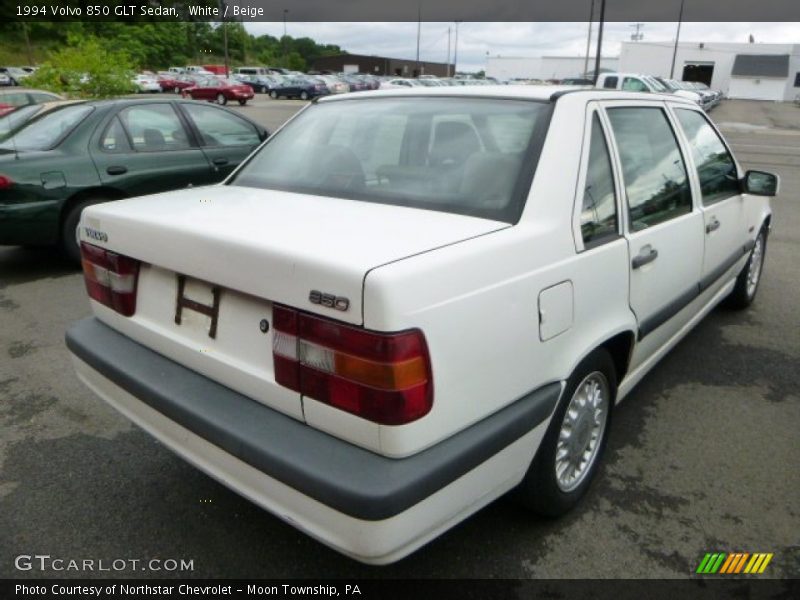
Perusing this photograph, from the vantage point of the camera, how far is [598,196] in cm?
242

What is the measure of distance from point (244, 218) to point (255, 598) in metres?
1.28

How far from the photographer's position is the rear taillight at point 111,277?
2404 mm

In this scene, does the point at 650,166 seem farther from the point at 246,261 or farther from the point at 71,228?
the point at 71,228

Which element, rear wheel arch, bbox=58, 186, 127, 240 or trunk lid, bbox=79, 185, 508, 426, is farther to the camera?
rear wheel arch, bbox=58, 186, 127, 240

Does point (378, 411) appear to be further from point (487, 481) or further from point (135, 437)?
point (135, 437)

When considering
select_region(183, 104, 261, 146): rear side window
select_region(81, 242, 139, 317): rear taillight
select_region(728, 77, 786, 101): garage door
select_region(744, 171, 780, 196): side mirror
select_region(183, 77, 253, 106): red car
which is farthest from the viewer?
select_region(728, 77, 786, 101): garage door

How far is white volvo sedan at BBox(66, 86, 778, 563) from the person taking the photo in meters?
1.71

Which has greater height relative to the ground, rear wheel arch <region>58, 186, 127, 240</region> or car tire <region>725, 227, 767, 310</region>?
rear wheel arch <region>58, 186, 127, 240</region>

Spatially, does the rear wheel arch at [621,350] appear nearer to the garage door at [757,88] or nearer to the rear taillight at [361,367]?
the rear taillight at [361,367]

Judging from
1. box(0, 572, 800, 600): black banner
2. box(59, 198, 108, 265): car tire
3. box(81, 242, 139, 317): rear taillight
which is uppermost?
box(81, 242, 139, 317): rear taillight

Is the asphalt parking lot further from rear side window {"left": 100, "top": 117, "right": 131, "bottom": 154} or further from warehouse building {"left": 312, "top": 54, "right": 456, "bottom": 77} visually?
warehouse building {"left": 312, "top": 54, "right": 456, "bottom": 77}

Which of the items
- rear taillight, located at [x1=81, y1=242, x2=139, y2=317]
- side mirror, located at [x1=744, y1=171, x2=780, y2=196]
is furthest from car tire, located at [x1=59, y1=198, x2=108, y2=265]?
side mirror, located at [x1=744, y1=171, x2=780, y2=196]

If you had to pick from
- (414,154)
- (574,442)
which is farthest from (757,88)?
(574,442)

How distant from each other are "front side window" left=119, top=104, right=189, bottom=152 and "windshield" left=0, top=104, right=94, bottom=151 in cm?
36
